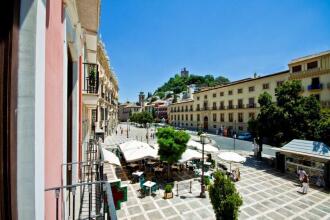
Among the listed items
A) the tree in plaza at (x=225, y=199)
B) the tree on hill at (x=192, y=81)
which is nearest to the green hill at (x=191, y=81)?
the tree on hill at (x=192, y=81)

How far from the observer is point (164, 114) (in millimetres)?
82062

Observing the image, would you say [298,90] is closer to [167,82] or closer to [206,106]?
[206,106]

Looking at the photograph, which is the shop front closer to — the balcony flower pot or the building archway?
the balcony flower pot

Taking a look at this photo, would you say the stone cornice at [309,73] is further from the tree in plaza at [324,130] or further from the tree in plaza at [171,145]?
the tree in plaza at [171,145]

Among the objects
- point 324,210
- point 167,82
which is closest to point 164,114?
point 167,82

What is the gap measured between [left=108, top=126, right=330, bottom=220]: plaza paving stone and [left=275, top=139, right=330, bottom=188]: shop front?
3.91ft

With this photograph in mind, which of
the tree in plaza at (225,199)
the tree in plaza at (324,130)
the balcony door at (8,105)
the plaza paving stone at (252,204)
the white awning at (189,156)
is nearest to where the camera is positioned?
the balcony door at (8,105)

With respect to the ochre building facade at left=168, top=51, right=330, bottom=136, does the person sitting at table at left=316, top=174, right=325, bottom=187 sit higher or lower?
lower

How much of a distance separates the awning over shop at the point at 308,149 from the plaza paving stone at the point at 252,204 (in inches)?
87.1

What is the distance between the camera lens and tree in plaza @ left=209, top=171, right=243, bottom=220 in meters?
7.04

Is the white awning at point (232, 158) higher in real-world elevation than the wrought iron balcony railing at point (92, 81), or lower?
lower

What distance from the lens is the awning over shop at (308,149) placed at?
1255cm

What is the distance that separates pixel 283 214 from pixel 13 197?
11424 millimetres

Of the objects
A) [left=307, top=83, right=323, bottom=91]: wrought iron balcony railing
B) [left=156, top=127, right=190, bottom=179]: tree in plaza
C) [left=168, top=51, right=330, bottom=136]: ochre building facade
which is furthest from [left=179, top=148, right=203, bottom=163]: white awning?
[left=307, top=83, right=323, bottom=91]: wrought iron balcony railing
